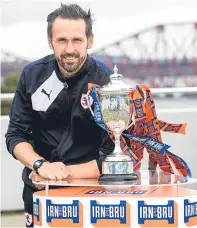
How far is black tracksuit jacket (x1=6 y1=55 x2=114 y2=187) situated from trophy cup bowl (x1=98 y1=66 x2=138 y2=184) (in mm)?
131

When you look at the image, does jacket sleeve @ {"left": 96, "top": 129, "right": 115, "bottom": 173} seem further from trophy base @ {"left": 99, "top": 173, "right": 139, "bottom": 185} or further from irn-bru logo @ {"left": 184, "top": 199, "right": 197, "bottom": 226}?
irn-bru logo @ {"left": 184, "top": 199, "right": 197, "bottom": 226}

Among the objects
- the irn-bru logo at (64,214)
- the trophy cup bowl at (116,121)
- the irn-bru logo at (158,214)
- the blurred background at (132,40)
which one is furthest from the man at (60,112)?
the blurred background at (132,40)

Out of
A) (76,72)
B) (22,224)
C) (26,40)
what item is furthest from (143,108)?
(26,40)

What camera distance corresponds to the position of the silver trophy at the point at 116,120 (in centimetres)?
357

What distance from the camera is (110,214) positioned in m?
3.35

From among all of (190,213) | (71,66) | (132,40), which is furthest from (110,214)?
(132,40)

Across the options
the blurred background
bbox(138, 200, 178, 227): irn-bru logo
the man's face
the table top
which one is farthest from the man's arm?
the blurred background

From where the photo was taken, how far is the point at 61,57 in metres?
3.61

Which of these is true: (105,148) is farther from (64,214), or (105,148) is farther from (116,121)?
(64,214)

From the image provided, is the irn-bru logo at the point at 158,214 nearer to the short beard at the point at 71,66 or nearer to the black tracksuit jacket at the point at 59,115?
the black tracksuit jacket at the point at 59,115

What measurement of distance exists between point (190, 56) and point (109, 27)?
6.72 m

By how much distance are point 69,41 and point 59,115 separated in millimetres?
355

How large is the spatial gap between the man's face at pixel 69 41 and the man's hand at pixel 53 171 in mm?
413

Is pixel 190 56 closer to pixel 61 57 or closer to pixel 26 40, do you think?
pixel 26 40
